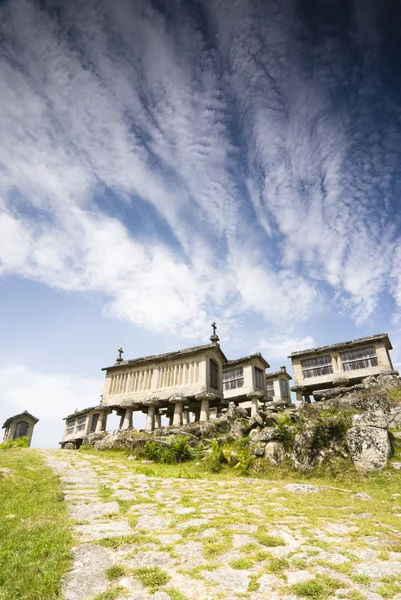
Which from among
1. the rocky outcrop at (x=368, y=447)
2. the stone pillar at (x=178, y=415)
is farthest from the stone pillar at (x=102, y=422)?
the rocky outcrop at (x=368, y=447)

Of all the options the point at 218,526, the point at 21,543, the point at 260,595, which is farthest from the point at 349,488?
the point at 21,543

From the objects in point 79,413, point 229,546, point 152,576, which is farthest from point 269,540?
point 79,413

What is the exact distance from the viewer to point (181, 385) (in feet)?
77.9

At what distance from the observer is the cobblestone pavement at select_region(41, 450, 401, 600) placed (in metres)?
4.04

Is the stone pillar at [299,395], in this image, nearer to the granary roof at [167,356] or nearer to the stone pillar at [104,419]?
the granary roof at [167,356]

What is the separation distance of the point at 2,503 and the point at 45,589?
181 inches

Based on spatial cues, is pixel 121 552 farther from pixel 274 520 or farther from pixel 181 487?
pixel 181 487

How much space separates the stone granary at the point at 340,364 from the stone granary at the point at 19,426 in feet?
102

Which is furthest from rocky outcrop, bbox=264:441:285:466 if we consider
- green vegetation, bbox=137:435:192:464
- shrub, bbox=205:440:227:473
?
green vegetation, bbox=137:435:192:464

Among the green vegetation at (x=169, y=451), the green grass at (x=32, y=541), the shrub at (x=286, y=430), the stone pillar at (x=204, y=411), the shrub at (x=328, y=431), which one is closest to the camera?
the green grass at (x=32, y=541)

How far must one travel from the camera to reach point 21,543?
5.25 meters

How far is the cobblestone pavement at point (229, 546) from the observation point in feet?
13.3

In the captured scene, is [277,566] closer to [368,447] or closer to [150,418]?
[368,447]

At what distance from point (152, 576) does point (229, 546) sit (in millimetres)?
1517
